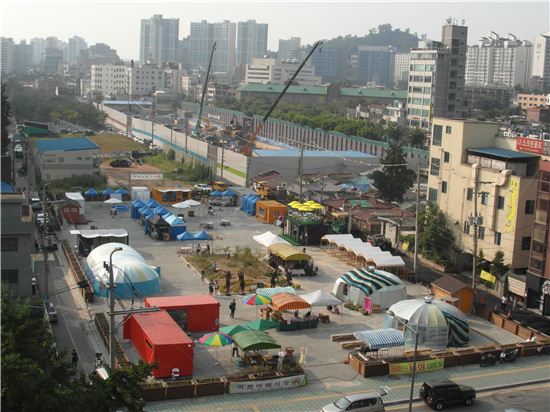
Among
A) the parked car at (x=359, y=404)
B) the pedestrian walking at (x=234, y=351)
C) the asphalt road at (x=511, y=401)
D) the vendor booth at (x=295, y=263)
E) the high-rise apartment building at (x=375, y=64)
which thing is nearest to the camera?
the parked car at (x=359, y=404)

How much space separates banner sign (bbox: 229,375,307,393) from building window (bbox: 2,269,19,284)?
6563 millimetres

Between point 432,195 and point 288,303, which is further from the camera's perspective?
point 432,195

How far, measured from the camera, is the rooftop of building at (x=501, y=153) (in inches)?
906

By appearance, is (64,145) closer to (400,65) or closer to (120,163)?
(120,163)

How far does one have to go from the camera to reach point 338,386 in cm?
1424

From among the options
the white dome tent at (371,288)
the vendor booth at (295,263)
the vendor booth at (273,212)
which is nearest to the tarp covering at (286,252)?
the vendor booth at (295,263)

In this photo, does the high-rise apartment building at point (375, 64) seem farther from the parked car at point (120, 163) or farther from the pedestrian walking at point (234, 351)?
the pedestrian walking at point (234, 351)

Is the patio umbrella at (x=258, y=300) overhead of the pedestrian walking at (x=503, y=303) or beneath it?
overhead

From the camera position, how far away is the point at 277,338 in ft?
55.1

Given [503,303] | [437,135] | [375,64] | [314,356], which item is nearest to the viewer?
[314,356]

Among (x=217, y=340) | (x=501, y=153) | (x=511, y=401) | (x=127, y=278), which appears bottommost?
(x=511, y=401)

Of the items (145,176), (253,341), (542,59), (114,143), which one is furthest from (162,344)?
(542,59)

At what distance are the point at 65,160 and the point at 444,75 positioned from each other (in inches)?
1489

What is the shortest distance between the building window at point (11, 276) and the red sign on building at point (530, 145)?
15.2 m
